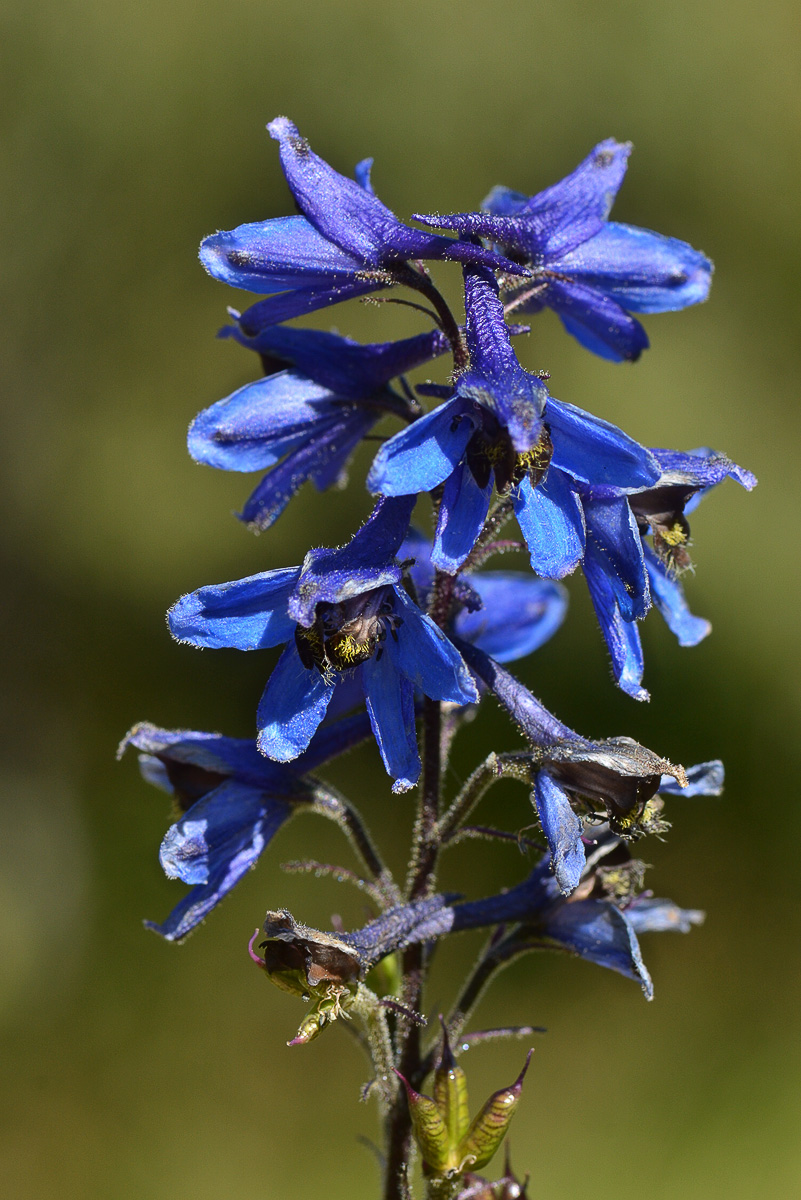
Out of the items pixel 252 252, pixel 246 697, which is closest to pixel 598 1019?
pixel 246 697

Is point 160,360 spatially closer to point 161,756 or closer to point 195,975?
point 195,975

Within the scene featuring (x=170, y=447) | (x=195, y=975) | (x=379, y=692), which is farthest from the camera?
(x=170, y=447)

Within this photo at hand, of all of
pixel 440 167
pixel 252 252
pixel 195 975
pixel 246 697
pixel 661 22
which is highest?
pixel 661 22

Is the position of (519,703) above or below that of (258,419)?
below

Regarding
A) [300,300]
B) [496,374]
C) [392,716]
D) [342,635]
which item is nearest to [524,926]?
[392,716]

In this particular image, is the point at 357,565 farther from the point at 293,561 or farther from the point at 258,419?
the point at 293,561

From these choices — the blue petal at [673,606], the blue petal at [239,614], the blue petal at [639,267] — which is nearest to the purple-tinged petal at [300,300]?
the blue petal at [639,267]
